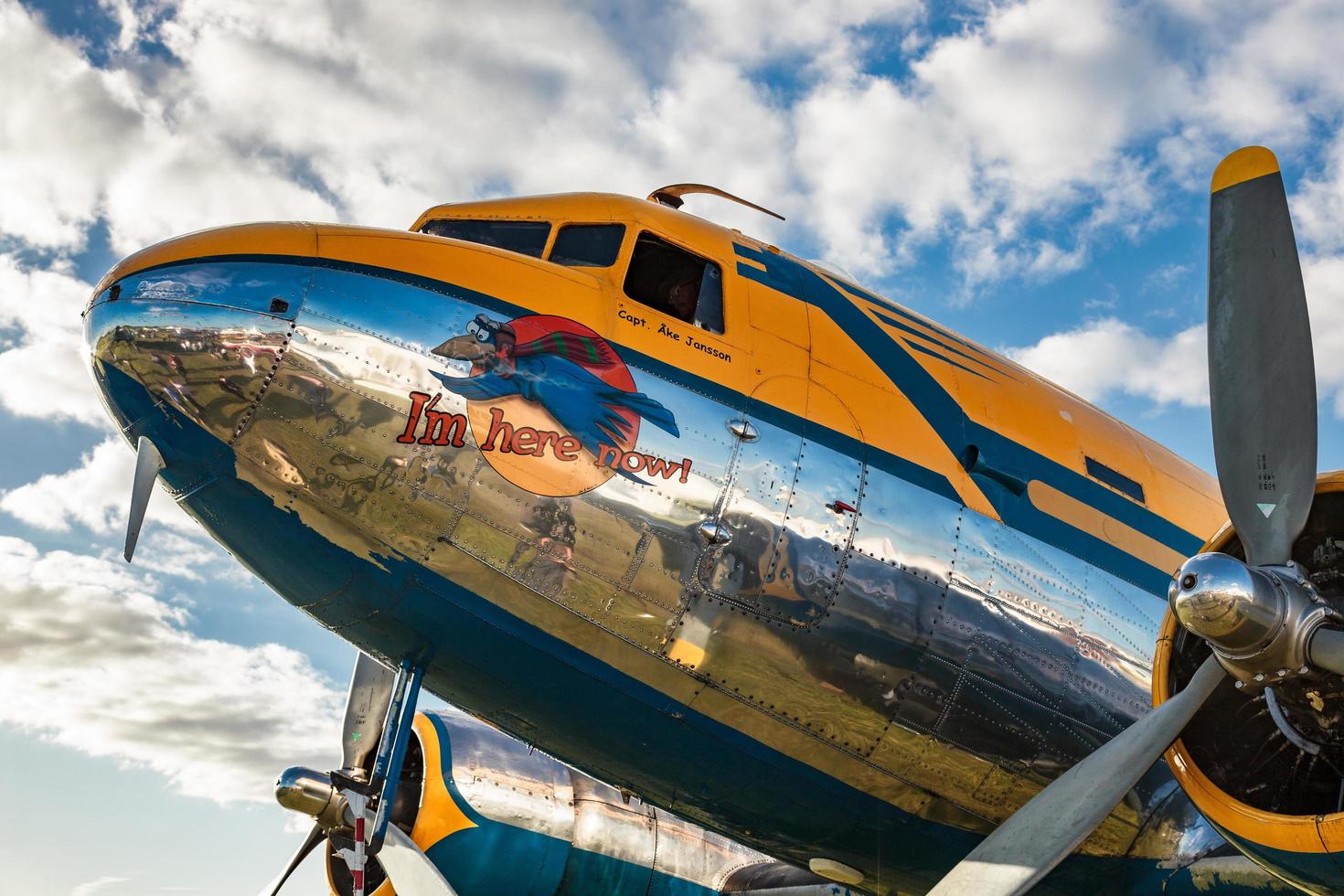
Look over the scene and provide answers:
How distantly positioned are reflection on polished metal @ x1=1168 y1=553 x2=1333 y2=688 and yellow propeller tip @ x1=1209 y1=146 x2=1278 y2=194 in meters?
1.97

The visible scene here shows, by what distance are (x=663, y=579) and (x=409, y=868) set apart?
285 centimetres

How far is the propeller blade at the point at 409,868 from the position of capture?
762cm

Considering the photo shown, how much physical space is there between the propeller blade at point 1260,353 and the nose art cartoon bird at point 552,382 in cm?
292

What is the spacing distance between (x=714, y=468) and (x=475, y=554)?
1401 mm

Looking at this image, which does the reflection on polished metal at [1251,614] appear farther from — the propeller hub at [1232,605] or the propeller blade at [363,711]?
the propeller blade at [363,711]

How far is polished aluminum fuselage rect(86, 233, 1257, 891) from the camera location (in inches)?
247

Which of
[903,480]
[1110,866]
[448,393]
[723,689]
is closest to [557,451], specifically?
[448,393]

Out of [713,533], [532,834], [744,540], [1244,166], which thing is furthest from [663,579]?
[532,834]

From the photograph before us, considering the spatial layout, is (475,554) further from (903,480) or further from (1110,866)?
Answer: (1110,866)

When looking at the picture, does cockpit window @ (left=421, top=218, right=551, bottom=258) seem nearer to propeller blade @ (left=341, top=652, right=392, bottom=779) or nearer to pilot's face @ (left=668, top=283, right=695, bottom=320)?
pilot's face @ (left=668, top=283, right=695, bottom=320)

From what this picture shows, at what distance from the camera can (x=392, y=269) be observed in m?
6.69

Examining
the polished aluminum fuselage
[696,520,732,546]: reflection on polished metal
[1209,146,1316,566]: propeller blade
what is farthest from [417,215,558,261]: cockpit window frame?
[1209,146,1316,566]: propeller blade

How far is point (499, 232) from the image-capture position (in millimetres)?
7812

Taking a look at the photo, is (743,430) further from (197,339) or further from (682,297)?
(197,339)
